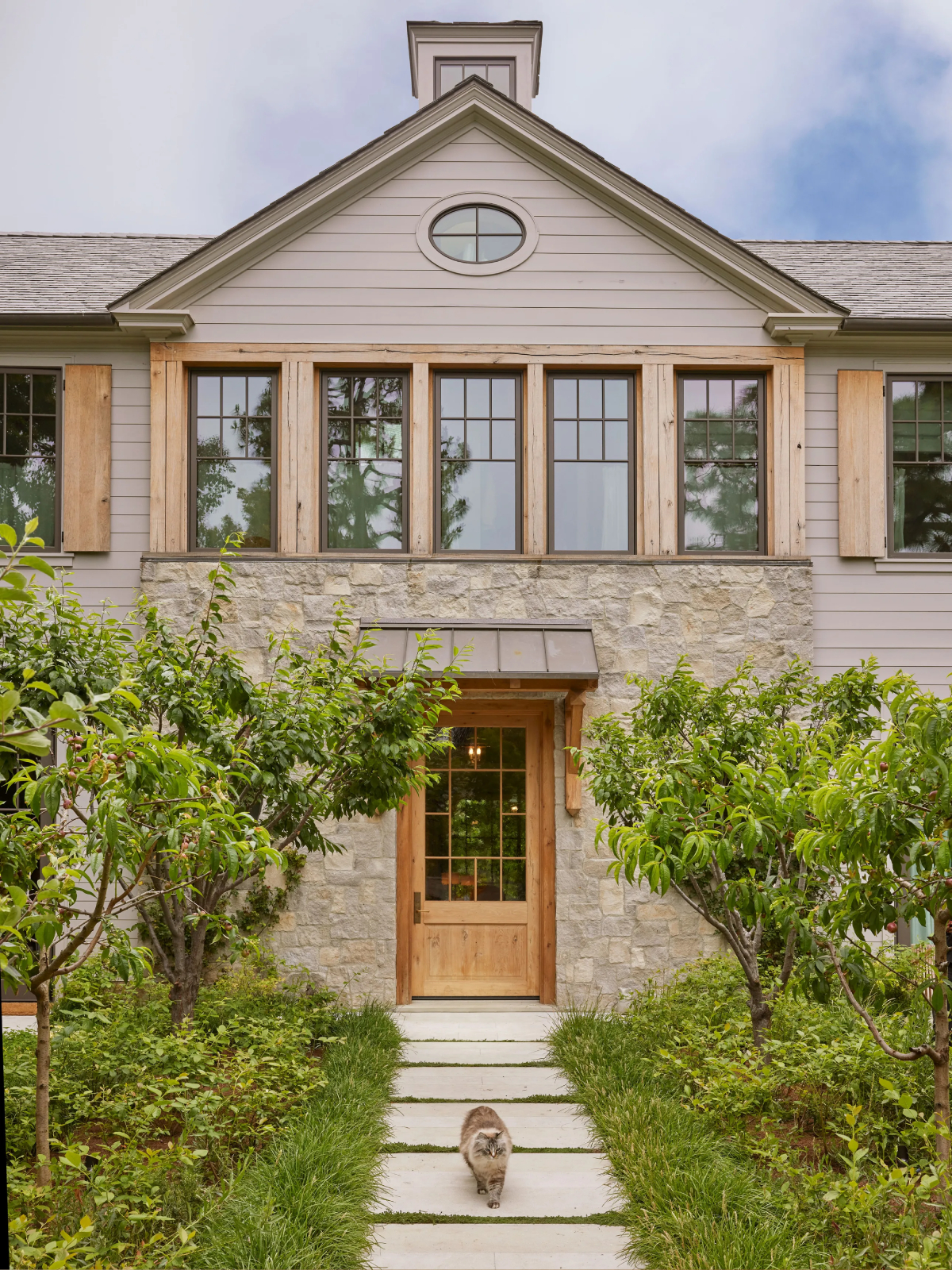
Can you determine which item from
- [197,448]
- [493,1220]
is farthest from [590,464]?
[493,1220]

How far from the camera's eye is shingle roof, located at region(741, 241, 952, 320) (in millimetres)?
8273

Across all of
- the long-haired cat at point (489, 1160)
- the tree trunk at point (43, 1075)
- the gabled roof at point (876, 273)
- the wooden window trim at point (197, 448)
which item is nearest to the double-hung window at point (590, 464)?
the gabled roof at point (876, 273)

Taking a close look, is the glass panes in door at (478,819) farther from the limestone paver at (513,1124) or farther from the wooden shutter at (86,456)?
the wooden shutter at (86,456)

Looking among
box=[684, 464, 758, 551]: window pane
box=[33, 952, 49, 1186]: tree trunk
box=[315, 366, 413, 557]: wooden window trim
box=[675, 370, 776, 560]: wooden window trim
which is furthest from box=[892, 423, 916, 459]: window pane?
box=[33, 952, 49, 1186]: tree trunk

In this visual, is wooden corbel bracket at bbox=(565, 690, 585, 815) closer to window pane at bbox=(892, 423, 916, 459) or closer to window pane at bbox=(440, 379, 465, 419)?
window pane at bbox=(440, 379, 465, 419)

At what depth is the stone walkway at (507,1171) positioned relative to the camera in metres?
4.05

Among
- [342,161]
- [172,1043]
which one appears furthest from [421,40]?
[172,1043]

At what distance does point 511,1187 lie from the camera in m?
4.69

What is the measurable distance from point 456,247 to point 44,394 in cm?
365

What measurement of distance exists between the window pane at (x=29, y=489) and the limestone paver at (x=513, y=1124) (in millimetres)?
5312

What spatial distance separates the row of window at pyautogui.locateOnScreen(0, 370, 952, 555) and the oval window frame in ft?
2.89

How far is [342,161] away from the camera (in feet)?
25.8

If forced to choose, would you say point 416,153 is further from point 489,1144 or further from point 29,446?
point 489,1144

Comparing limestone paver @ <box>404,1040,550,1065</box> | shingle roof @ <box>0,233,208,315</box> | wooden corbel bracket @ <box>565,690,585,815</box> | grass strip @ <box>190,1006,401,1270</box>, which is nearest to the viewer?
grass strip @ <box>190,1006,401,1270</box>
